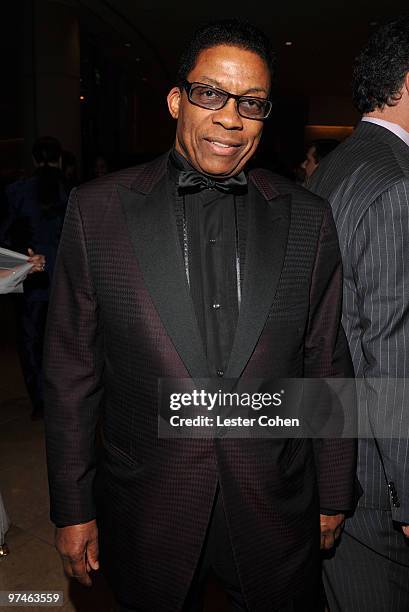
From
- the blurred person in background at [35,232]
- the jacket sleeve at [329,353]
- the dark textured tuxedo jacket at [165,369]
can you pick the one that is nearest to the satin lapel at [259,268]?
the dark textured tuxedo jacket at [165,369]

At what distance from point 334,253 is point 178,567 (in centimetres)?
87

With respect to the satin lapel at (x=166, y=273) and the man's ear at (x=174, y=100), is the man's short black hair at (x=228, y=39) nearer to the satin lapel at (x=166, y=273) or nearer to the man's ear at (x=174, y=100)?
the man's ear at (x=174, y=100)

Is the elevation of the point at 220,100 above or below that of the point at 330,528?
above

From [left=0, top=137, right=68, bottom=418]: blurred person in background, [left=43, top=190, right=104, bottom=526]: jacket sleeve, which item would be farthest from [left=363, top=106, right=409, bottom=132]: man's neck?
[left=0, top=137, right=68, bottom=418]: blurred person in background

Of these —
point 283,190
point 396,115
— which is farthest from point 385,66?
point 283,190

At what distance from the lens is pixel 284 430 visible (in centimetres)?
138

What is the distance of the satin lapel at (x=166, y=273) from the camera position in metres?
1.25

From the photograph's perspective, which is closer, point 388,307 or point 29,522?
point 388,307

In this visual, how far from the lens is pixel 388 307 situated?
1.34m

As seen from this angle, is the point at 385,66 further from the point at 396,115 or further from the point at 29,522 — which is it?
the point at 29,522

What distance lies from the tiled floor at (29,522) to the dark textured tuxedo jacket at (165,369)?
3.29ft

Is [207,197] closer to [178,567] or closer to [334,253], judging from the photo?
[334,253]

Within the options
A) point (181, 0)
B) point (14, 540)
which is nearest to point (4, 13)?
point (181, 0)

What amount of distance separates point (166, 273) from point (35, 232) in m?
2.82
